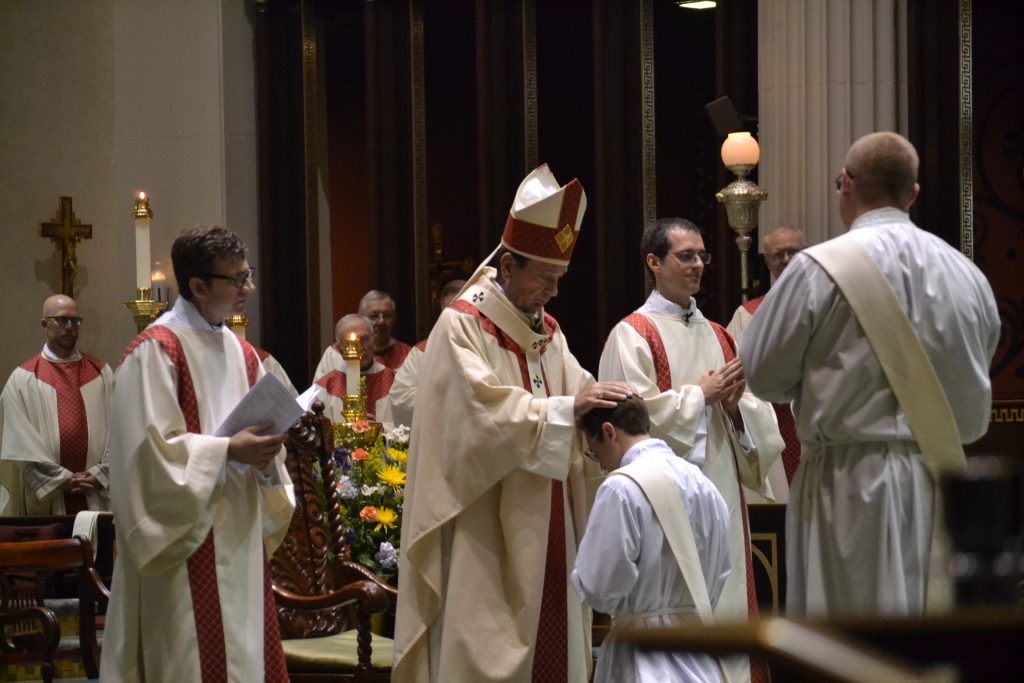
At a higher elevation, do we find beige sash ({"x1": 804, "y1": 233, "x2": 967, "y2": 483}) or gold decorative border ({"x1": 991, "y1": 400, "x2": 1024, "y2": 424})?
beige sash ({"x1": 804, "y1": 233, "x2": 967, "y2": 483})

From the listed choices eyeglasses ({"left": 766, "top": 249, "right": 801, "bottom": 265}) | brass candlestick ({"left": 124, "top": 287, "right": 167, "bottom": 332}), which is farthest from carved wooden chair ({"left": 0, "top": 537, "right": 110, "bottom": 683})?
eyeglasses ({"left": 766, "top": 249, "right": 801, "bottom": 265})

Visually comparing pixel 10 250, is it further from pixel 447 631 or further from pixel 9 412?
pixel 447 631

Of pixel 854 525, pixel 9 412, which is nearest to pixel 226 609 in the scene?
pixel 854 525

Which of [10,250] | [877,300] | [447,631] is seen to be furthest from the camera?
[10,250]

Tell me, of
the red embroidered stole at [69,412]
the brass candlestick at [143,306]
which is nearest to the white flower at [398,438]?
the brass candlestick at [143,306]

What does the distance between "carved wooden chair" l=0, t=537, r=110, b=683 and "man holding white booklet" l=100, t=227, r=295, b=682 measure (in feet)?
8.51

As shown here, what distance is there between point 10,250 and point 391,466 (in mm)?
6098

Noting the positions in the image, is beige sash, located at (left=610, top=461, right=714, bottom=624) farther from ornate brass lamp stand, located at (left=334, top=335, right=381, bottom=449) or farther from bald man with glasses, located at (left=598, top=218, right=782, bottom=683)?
ornate brass lamp stand, located at (left=334, top=335, right=381, bottom=449)

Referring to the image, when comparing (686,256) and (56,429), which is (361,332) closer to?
(56,429)

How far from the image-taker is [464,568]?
4.30m

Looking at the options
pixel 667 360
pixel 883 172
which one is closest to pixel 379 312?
pixel 667 360

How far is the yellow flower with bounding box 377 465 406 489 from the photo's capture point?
18.2 ft

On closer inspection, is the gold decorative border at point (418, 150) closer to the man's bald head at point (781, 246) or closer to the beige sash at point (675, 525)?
the man's bald head at point (781, 246)

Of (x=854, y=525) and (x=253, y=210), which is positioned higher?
(x=253, y=210)
